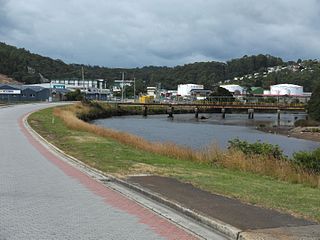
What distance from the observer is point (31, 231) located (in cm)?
785

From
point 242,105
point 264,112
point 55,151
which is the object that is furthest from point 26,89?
point 55,151

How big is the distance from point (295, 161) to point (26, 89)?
121616 millimetres

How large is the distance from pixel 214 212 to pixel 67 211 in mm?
2759

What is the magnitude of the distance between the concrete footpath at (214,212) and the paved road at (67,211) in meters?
0.39

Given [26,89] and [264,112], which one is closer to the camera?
[26,89]

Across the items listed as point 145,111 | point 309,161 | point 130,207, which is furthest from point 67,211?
point 145,111

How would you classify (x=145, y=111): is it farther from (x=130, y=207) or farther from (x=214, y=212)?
(x=214, y=212)

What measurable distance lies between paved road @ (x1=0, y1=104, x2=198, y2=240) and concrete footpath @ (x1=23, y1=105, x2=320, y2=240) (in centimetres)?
39

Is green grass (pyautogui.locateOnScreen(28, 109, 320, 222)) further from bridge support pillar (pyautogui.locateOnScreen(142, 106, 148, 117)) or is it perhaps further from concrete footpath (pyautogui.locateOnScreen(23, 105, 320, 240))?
bridge support pillar (pyautogui.locateOnScreen(142, 106, 148, 117))

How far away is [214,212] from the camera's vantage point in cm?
898

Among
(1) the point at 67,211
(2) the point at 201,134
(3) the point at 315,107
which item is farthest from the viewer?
(3) the point at 315,107

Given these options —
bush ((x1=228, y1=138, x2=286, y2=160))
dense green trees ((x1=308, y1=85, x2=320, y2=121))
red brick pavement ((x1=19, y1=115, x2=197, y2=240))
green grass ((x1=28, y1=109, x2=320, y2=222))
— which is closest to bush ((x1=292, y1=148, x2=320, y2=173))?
bush ((x1=228, y1=138, x2=286, y2=160))

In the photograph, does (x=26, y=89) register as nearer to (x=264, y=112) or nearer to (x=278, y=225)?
(x=264, y=112)

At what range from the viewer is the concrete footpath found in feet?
24.4
